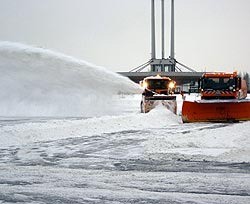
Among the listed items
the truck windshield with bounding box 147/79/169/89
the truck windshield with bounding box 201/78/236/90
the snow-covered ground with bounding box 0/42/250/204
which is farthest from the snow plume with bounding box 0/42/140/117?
the truck windshield with bounding box 201/78/236/90

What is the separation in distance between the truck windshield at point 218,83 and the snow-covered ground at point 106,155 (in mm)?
2719

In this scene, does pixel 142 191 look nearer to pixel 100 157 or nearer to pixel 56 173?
pixel 56 173

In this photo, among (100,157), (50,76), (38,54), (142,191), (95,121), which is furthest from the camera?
(50,76)

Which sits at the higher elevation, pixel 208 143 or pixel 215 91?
pixel 215 91

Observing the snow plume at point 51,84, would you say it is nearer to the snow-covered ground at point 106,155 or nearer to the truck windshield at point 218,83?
the snow-covered ground at point 106,155

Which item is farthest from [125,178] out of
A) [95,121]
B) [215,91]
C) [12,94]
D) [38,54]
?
[12,94]

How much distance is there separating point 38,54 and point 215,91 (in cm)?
781

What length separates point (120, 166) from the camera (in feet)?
24.4

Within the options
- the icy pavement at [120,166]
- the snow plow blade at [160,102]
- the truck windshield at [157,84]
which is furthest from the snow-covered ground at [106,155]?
the truck windshield at [157,84]

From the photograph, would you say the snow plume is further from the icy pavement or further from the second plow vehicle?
the icy pavement

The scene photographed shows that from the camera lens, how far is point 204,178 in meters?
6.36

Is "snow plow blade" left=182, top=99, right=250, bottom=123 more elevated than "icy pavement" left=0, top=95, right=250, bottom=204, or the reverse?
"snow plow blade" left=182, top=99, right=250, bottom=123

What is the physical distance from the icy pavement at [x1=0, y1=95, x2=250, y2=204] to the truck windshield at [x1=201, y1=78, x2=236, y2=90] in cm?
713

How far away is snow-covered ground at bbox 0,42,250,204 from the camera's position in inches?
217
